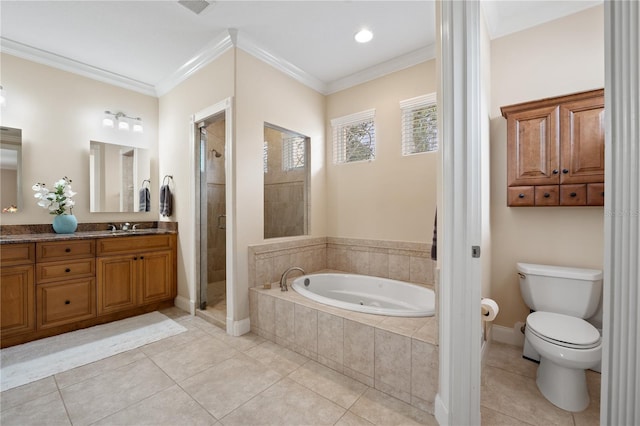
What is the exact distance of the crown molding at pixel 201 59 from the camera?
8.25ft

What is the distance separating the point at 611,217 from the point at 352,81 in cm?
302

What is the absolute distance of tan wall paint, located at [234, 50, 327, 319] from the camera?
2.55m

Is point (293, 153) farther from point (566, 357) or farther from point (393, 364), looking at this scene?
point (566, 357)

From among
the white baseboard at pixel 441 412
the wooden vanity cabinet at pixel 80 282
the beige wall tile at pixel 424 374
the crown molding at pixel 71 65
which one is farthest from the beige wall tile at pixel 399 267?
the crown molding at pixel 71 65

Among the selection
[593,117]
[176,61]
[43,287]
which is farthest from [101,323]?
[593,117]

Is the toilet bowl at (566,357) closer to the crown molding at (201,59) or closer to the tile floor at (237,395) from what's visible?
the tile floor at (237,395)

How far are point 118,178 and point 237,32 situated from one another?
2297 mm

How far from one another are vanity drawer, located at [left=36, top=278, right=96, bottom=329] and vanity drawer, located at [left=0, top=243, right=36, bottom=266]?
0.90ft

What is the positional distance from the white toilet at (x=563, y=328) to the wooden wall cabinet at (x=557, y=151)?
54cm

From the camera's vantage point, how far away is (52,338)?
8.15 ft

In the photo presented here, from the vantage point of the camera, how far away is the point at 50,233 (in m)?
2.85

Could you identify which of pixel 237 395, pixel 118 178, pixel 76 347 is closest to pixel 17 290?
pixel 76 347

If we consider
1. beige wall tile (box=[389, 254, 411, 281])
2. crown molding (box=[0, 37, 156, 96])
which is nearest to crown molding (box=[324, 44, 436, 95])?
beige wall tile (box=[389, 254, 411, 281])

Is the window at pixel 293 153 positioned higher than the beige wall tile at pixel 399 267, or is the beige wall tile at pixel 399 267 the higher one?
the window at pixel 293 153
